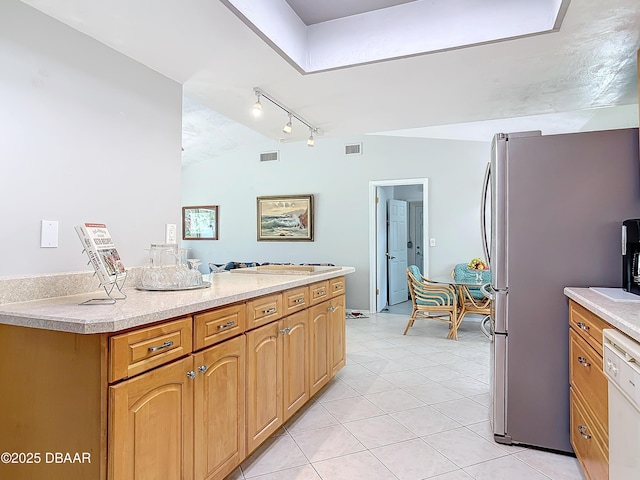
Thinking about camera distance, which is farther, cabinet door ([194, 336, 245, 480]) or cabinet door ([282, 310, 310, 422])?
cabinet door ([282, 310, 310, 422])

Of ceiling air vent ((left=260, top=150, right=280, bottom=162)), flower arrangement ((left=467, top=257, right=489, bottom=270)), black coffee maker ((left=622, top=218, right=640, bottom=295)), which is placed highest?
ceiling air vent ((left=260, top=150, right=280, bottom=162))

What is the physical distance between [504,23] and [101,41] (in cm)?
202

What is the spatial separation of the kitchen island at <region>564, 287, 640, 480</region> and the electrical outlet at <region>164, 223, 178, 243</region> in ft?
7.22

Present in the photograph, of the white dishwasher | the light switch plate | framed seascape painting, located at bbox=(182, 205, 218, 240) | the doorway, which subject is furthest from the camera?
framed seascape painting, located at bbox=(182, 205, 218, 240)

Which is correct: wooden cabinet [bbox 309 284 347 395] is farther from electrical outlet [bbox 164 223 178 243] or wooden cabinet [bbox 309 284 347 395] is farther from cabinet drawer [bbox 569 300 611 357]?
cabinet drawer [bbox 569 300 611 357]

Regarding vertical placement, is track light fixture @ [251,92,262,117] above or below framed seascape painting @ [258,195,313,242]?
above

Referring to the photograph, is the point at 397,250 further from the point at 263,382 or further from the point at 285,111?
the point at 263,382

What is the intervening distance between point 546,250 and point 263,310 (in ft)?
5.17

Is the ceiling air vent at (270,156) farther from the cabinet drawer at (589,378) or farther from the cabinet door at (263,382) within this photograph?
the cabinet drawer at (589,378)

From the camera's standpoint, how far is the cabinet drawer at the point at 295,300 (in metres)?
2.34

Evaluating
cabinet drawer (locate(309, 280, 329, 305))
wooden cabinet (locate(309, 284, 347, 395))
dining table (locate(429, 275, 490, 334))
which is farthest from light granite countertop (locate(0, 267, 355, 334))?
dining table (locate(429, 275, 490, 334))

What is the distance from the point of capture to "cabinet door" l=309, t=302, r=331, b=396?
105 inches

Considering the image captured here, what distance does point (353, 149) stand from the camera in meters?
6.26

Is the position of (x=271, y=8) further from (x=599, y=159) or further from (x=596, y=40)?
(x=599, y=159)
